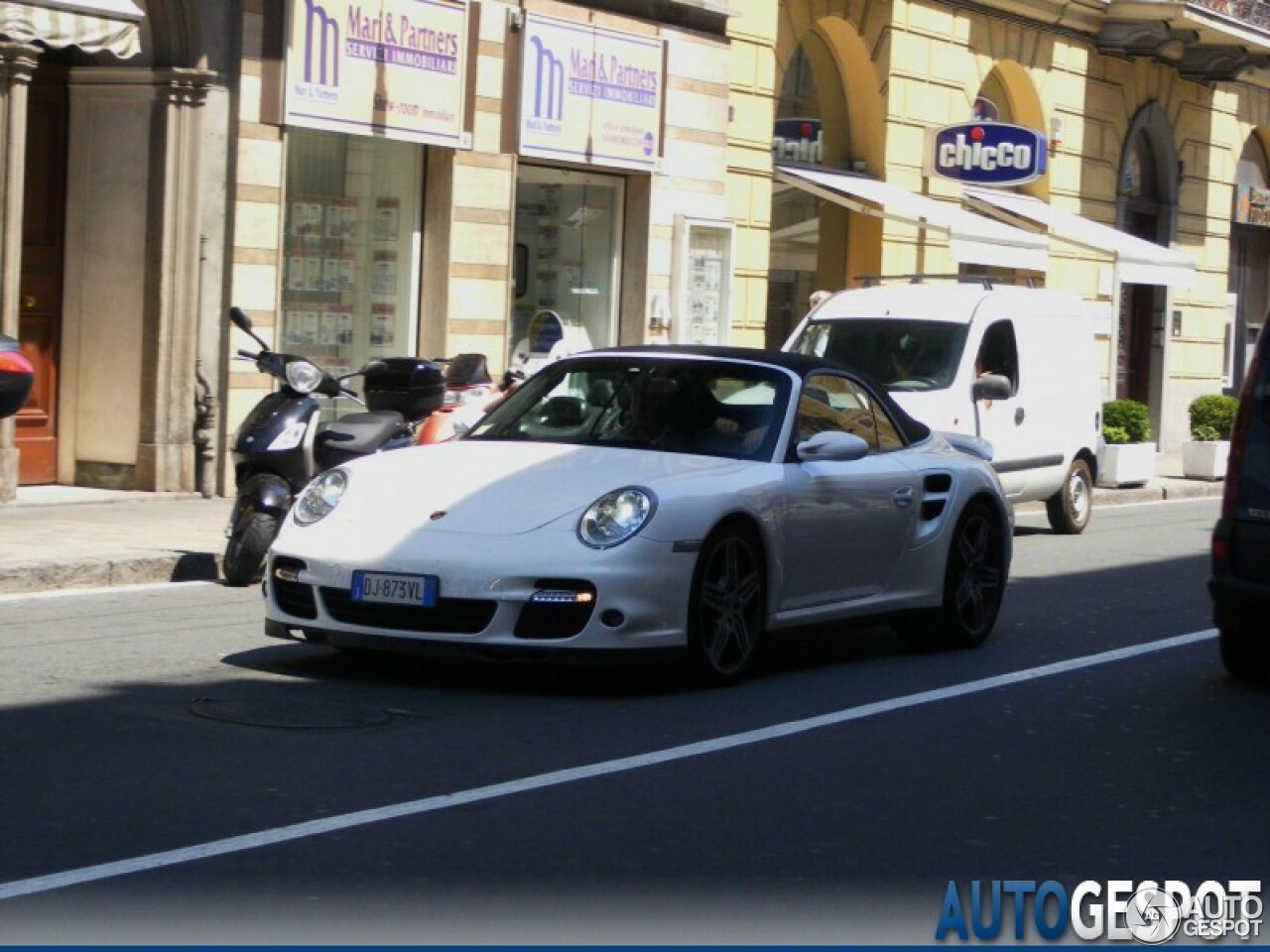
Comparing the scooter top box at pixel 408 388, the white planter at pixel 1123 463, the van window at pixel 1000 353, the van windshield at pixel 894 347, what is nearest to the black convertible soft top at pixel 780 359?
the scooter top box at pixel 408 388

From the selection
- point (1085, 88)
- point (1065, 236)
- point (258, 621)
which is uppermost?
point (1085, 88)

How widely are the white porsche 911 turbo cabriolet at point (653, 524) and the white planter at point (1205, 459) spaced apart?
1563cm

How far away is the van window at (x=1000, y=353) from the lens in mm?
17969

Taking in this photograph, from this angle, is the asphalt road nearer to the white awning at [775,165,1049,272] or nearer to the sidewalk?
the sidewalk

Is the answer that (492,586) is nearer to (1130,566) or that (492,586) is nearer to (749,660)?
(749,660)

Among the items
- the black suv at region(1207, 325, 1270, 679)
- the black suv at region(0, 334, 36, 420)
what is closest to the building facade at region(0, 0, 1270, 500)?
the black suv at region(0, 334, 36, 420)

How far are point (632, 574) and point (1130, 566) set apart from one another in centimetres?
799

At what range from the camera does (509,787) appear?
24.1 ft

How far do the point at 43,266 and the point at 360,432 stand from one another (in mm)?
5424

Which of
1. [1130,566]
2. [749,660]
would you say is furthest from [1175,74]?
[749,660]

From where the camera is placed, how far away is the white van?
17.5m

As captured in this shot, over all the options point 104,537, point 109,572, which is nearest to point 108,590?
point 109,572

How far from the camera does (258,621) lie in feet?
37.2

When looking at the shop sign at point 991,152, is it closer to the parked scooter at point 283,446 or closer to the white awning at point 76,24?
the white awning at point 76,24
